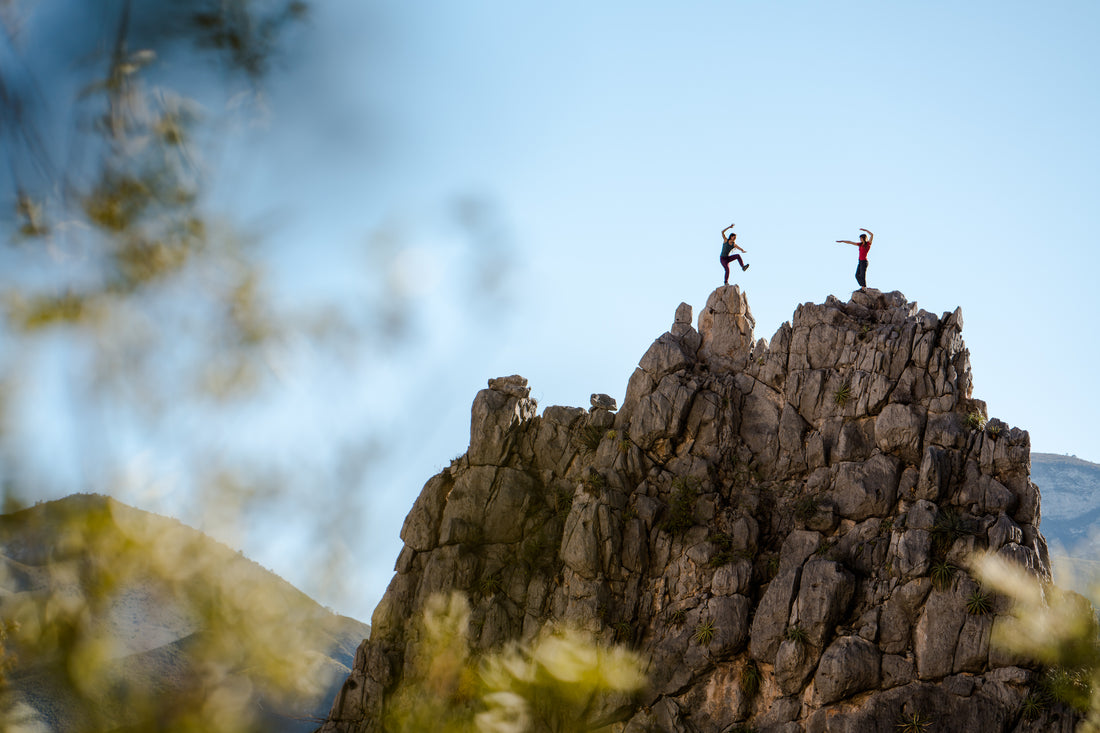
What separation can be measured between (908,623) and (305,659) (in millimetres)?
38162

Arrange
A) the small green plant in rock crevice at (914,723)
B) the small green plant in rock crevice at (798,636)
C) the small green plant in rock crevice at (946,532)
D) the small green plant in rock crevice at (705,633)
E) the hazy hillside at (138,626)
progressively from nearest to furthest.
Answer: the hazy hillside at (138,626), the small green plant in rock crevice at (914,723), the small green plant in rock crevice at (946,532), the small green plant in rock crevice at (798,636), the small green plant in rock crevice at (705,633)

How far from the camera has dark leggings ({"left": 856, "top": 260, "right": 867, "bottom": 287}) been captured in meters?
48.5

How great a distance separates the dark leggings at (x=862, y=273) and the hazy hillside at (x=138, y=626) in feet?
159

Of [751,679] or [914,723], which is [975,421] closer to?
[914,723]

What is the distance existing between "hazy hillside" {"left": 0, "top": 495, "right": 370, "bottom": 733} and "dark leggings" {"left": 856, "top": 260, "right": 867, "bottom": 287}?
159 ft

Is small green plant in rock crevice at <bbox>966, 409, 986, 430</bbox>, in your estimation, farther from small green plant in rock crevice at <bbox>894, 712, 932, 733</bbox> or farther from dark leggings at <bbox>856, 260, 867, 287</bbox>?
small green plant in rock crevice at <bbox>894, 712, 932, 733</bbox>

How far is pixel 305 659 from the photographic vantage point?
457cm

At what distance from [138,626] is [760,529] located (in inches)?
1667

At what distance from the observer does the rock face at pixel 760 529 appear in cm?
3666

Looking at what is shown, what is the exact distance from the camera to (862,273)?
160ft

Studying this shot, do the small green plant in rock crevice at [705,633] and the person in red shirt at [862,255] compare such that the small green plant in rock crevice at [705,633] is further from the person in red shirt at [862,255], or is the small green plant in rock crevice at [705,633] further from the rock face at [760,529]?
the person in red shirt at [862,255]

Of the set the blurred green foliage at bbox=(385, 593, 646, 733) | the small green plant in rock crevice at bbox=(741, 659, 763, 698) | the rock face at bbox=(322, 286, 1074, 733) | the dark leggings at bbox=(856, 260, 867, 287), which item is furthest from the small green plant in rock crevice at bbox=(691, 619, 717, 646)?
the blurred green foliage at bbox=(385, 593, 646, 733)

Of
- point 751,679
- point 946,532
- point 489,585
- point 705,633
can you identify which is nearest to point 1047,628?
point 946,532

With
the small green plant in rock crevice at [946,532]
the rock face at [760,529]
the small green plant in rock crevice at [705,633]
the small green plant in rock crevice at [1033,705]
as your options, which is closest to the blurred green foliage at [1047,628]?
the small green plant in rock crevice at [1033,705]
